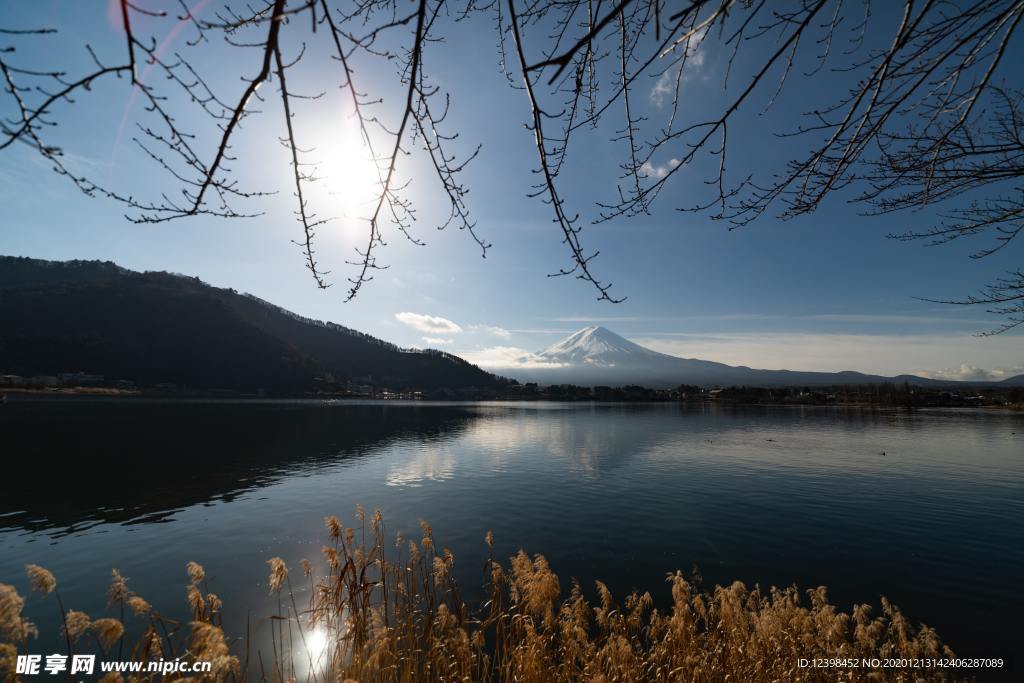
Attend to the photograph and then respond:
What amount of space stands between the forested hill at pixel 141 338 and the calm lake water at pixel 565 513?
332 ft

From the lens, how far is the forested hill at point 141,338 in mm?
119188

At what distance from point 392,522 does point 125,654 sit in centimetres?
1048

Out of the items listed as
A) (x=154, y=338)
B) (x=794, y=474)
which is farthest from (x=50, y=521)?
(x=154, y=338)

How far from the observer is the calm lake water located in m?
13.4

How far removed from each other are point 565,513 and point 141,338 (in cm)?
16800

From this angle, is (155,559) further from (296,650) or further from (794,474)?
(794,474)

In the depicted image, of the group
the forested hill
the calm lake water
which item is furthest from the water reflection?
the forested hill

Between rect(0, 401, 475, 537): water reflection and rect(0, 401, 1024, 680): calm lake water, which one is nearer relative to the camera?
rect(0, 401, 1024, 680): calm lake water

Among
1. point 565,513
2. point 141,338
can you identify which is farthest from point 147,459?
point 141,338

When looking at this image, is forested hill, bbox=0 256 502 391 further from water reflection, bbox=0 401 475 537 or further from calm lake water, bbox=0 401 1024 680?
calm lake water, bbox=0 401 1024 680

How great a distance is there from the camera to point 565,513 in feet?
69.6

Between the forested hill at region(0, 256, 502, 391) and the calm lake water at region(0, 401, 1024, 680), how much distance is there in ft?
332

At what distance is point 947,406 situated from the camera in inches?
5310

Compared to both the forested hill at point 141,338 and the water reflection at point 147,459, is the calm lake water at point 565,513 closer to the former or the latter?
the water reflection at point 147,459
